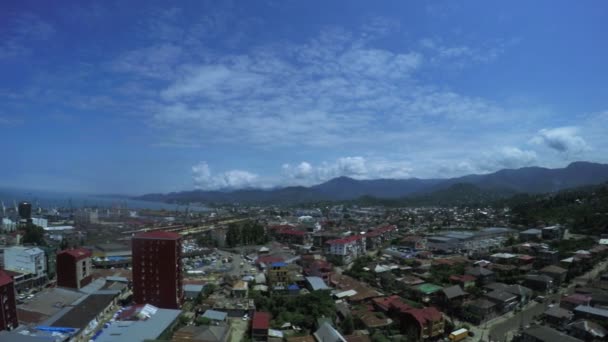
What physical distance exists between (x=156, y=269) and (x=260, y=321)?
15.6ft

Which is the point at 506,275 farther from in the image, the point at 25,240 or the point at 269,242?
the point at 25,240

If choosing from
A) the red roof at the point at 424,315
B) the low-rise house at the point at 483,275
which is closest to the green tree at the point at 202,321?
the red roof at the point at 424,315

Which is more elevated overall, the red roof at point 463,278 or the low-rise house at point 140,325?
the low-rise house at point 140,325

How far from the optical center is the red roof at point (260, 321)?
10688mm

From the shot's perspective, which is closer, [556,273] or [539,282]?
[539,282]

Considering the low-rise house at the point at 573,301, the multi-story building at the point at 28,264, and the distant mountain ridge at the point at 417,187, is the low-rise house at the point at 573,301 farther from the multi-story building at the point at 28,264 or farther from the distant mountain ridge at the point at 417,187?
the distant mountain ridge at the point at 417,187

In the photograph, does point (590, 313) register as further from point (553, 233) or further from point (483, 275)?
point (553, 233)

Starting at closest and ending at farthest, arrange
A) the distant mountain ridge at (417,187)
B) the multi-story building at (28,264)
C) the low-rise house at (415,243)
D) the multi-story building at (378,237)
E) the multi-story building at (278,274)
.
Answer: the multi-story building at (278,274), the multi-story building at (28,264), the low-rise house at (415,243), the multi-story building at (378,237), the distant mountain ridge at (417,187)

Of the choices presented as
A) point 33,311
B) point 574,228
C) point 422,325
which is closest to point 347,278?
point 422,325

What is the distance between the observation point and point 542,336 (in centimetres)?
963

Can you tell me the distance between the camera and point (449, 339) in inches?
425

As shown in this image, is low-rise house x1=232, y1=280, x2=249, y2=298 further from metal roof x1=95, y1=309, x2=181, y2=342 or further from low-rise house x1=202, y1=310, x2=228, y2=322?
metal roof x1=95, y1=309, x2=181, y2=342

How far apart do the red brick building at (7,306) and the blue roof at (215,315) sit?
19.4 feet

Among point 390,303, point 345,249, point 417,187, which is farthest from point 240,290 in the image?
point 417,187
